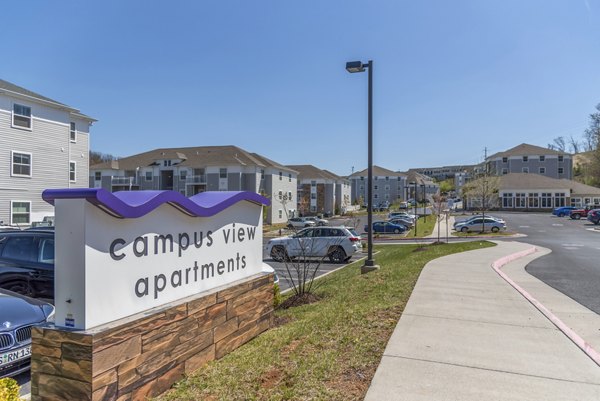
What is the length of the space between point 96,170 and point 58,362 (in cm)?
6169

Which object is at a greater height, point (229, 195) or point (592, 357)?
point (229, 195)

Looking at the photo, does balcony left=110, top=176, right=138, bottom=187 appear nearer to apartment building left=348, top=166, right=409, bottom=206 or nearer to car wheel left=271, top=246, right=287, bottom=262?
car wheel left=271, top=246, right=287, bottom=262

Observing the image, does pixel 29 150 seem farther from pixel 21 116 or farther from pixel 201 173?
pixel 201 173

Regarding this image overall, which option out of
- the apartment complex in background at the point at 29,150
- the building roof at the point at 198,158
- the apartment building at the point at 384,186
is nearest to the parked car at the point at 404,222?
the building roof at the point at 198,158

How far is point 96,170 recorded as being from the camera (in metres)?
57.3

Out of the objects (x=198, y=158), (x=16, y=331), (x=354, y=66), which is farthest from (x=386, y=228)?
(x=16, y=331)

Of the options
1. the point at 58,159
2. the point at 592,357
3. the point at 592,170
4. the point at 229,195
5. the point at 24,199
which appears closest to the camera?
the point at 592,357

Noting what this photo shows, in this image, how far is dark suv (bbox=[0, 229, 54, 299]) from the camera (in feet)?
22.4

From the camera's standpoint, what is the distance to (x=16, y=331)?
4.51 meters

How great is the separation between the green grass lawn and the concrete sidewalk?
0.79ft

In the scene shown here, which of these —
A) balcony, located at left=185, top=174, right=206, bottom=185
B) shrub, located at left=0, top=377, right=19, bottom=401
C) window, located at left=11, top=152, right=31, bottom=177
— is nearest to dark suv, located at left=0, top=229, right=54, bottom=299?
shrub, located at left=0, top=377, right=19, bottom=401

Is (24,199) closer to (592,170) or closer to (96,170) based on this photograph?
(96,170)

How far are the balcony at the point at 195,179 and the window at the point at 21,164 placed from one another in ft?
91.2

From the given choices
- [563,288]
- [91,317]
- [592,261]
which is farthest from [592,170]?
[91,317]
